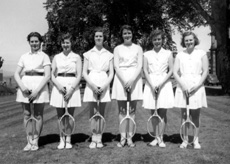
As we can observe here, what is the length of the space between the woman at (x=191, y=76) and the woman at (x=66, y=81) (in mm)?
2451

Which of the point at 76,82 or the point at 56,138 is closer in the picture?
the point at 76,82

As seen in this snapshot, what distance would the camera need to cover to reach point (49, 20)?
3909cm

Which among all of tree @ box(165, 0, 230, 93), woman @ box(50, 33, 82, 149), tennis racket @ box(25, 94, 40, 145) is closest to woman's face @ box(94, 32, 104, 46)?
woman @ box(50, 33, 82, 149)

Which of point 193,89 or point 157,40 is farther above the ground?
point 157,40

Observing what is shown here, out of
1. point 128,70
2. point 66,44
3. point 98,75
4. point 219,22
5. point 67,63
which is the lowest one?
point 98,75

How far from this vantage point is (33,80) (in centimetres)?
610

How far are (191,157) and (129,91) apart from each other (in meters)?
2.00

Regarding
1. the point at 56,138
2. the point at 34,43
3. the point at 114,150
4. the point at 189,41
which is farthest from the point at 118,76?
the point at 56,138

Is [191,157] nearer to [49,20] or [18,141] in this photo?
[18,141]

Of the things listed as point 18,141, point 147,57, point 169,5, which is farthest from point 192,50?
point 169,5

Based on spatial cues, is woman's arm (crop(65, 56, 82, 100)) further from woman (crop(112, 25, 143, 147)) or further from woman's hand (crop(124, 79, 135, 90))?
woman's hand (crop(124, 79, 135, 90))

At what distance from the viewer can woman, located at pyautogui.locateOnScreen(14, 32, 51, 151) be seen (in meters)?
6.07

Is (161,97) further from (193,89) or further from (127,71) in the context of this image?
(127,71)

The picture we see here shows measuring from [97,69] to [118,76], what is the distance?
1.78 feet
